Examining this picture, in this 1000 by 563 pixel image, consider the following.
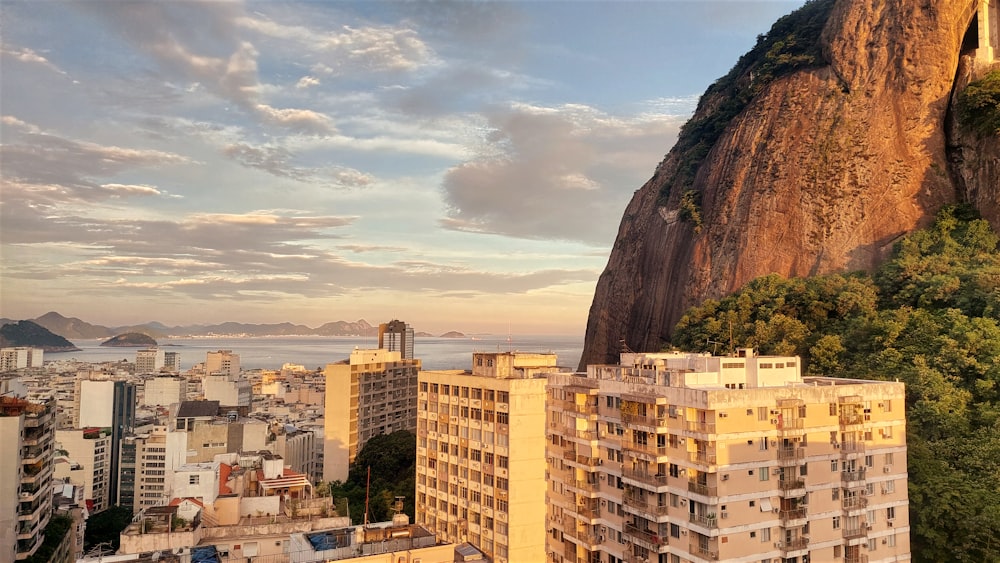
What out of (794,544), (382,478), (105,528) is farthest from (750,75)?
(105,528)

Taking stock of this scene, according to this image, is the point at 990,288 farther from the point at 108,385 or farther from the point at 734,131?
the point at 108,385

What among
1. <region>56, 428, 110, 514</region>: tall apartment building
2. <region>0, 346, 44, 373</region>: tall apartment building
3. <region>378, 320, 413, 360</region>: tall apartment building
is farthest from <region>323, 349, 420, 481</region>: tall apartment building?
<region>0, 346, 44, 373</region>: tall apartment building

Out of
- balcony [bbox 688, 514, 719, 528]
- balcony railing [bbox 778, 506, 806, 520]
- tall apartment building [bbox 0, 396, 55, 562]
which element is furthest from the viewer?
tall apartment building [bbox 0, 396, 55, 562]

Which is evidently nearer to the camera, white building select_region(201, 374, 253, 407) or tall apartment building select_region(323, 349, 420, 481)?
tall apartment building select_region(323, 349, 420, 481)

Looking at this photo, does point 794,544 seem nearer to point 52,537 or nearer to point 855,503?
point 855,503

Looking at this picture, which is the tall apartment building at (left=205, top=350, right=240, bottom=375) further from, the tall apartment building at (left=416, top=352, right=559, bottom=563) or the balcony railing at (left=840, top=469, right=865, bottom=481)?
the balcony railing at (left=840, top=469, right=865, bottom=481)

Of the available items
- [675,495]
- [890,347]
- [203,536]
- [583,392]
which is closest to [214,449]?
[203,536]

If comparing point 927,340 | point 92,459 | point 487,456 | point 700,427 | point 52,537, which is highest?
point 927,340
